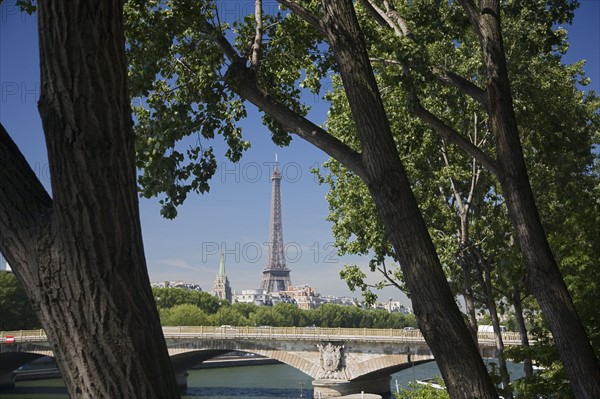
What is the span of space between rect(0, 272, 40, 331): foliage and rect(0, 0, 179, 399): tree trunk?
63.3 meters

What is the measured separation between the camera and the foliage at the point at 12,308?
6144cm

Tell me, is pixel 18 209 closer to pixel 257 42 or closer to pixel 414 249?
pixel 414 249

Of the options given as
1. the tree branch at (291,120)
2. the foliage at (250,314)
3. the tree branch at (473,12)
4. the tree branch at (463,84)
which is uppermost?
the foliage at (250,314)

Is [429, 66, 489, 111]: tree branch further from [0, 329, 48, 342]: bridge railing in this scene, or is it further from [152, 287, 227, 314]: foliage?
[152, 287, 227, 314]: foliage

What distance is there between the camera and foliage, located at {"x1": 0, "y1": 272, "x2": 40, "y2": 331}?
61.4m

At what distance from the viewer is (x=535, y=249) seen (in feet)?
20.0

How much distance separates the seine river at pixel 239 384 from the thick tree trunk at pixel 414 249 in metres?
35.9

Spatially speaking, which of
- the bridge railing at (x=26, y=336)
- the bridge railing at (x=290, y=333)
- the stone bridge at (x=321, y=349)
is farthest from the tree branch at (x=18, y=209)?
the bridge railing at (x=26, y=336)

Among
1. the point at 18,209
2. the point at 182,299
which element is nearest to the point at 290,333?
the point at 18,209

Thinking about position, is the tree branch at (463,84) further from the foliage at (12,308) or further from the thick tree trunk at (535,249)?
the foliage at (12,308)

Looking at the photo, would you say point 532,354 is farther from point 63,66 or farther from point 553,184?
point 63,66

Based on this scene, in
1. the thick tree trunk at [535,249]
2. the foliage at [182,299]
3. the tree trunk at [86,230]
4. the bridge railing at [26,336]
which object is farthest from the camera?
the foliage at [182,299]

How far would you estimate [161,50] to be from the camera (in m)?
7.41

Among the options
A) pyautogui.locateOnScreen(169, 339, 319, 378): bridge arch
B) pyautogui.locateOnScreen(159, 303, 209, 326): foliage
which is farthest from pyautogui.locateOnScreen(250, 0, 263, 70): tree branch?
pyautogui.locateOnScreen(159, 303, 209, 326): foliage
